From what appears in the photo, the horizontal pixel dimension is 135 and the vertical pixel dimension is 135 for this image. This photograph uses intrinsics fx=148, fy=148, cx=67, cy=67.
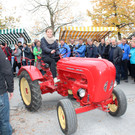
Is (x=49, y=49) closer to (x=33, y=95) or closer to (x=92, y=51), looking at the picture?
(x=33, y=95)

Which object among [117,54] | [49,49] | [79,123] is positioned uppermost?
[49,49]

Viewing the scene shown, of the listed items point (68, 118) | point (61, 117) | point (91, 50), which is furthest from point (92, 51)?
point (68, 118)

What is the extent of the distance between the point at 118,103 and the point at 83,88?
2.60 ft

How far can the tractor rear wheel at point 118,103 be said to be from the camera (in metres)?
2.85

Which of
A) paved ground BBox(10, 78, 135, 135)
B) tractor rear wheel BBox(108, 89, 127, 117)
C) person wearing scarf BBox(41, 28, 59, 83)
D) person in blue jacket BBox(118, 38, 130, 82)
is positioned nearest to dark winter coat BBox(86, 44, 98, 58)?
person in blue jacket BBox(118, 38, 130, 82)

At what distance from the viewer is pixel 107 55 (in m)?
6.50

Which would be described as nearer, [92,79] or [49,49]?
[92,79]

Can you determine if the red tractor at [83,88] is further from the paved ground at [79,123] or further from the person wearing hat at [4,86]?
the person wearing hat at [4,86]

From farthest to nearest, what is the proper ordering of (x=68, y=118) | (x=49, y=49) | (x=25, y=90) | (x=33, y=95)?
1. (x=25, y=90)
2. (x=49, y=49)
3. (x=33, y=95)
4. (x=68, y=118)

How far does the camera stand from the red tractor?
241 cm

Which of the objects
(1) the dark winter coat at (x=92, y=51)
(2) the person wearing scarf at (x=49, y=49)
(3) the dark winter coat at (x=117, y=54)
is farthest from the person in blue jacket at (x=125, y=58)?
(2) the person wearing scarf at (x=49, y=49)

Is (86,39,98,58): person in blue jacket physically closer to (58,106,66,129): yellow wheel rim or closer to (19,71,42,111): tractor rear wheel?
(19,71,42,111): tractor rear wheel

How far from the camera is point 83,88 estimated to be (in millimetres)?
2676

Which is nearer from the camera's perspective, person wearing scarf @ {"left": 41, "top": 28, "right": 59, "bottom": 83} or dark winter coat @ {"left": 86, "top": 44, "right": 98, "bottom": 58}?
person wearing scarf @ {"left": 41, "top": 28, "right": 59, "bottom": 83}
